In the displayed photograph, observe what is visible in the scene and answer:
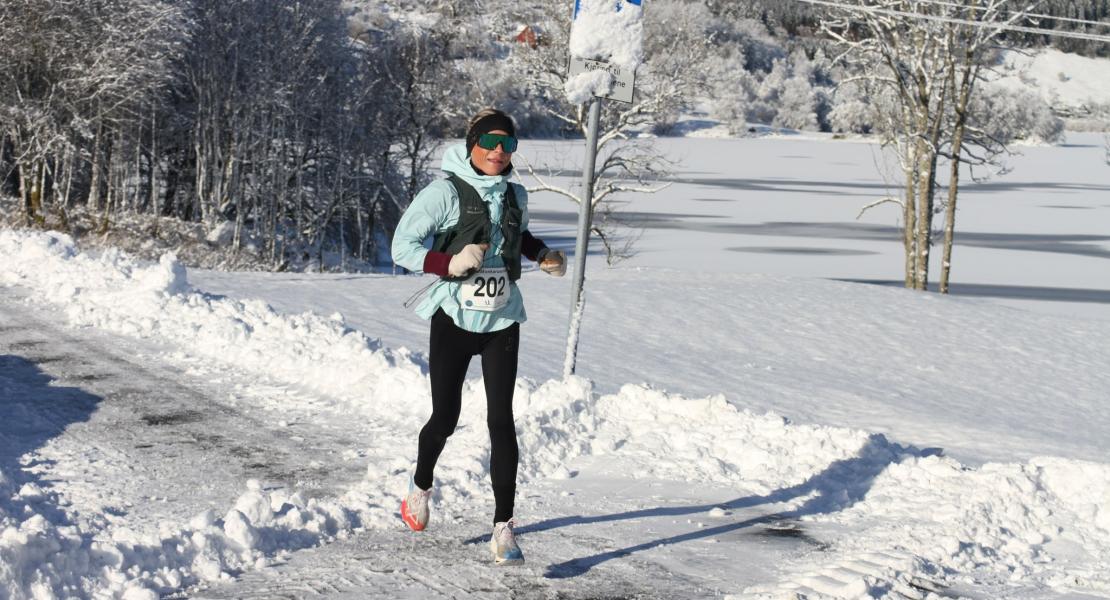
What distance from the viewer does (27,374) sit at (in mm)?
9219

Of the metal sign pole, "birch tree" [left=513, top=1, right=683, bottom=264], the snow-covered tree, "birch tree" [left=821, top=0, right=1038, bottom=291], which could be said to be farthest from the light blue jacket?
the snow-covered tree

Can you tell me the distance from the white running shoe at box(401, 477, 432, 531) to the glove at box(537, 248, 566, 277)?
1188 millimetres

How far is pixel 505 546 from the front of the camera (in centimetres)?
533

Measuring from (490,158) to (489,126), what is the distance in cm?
13

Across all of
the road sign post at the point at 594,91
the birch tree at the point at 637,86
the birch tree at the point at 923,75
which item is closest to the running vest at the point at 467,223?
the road sign post at the point at 594,91

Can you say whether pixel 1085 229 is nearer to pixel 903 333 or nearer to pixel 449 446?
pixel 903 333

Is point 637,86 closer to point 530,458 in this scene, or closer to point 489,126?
point 530,458

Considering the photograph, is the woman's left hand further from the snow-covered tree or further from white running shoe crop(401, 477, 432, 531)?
the snow-covered tree

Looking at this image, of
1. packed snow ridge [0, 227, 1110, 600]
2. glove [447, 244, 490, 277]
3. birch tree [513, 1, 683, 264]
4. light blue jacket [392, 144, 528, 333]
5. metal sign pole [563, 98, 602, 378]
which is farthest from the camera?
birch tree [513, 1, 683, 264]

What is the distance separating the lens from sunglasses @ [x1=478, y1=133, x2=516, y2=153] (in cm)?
529

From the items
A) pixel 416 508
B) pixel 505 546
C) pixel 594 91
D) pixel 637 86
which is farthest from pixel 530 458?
pixel 637 86

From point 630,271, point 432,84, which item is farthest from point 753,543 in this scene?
point 432,84

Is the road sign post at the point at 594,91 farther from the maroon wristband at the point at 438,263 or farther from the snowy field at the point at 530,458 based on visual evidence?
the maroon wristband at the point at 438,263

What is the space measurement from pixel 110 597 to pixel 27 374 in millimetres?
5172
